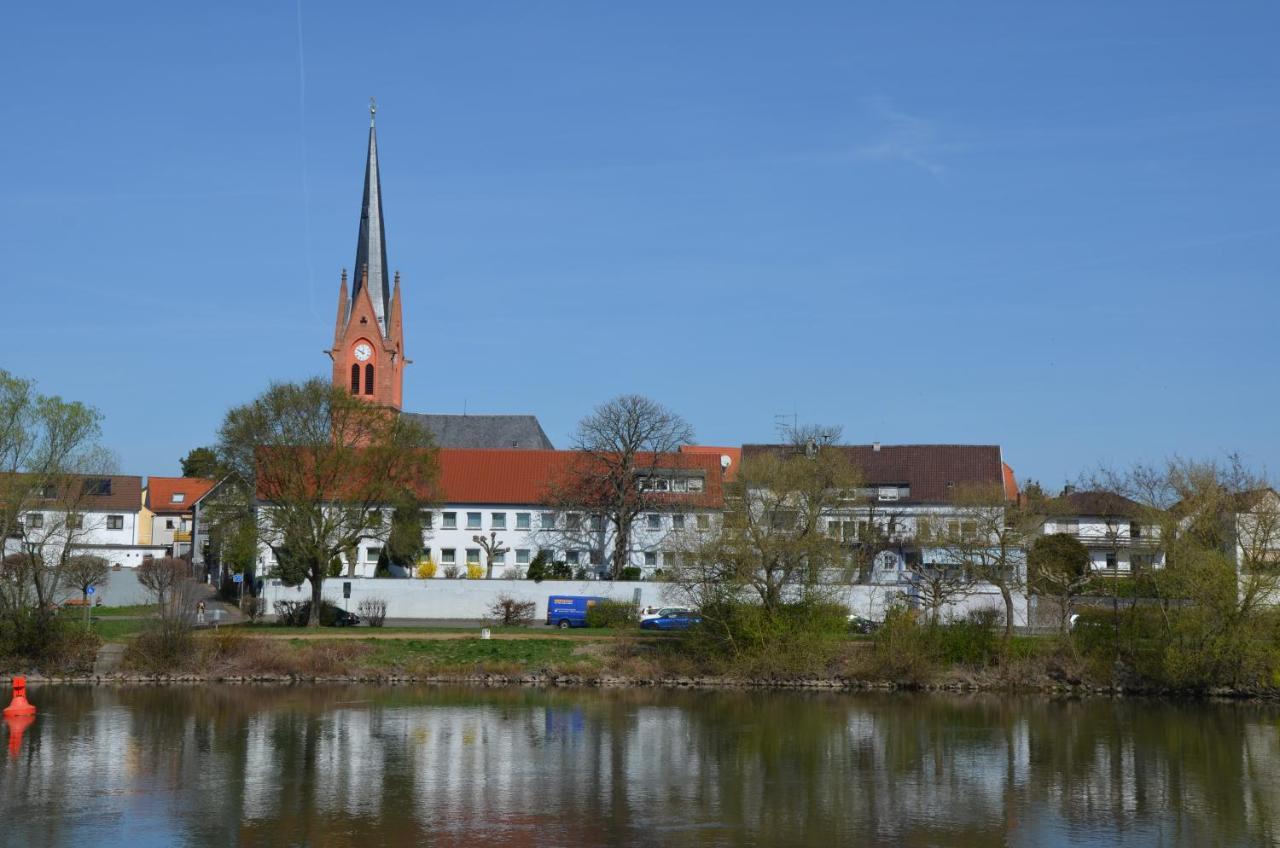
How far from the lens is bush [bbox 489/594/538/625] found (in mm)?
68125

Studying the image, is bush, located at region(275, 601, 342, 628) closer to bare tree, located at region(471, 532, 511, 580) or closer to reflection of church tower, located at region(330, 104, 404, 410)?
bare tree, located at region(471, 532, 511, 580)

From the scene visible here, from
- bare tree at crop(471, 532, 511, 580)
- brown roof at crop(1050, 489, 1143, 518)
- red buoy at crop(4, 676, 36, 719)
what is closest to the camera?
red buoy at crop(4, 676, 36, 719)

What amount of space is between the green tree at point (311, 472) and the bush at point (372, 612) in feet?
7.32

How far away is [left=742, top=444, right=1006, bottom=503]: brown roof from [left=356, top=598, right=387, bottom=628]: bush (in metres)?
27.2

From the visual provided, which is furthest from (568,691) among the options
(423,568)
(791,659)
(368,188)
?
(368,188)

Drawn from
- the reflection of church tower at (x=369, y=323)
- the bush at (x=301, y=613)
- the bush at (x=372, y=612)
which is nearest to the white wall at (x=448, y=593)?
the bush at (x=372, y=612)

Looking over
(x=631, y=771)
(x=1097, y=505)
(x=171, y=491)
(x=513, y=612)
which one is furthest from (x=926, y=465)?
(x=171, y=491)

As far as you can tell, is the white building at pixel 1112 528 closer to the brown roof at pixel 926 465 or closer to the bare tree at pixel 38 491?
the brown roof at pixel 926 465

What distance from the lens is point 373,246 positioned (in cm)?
10219

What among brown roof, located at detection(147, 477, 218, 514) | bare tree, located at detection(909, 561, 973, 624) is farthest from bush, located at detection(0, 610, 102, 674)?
brown roof, located at detection(147, 477, 218, 514)

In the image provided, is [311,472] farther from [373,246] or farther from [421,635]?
[373,246]

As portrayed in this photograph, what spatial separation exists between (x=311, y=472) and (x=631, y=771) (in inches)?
1364

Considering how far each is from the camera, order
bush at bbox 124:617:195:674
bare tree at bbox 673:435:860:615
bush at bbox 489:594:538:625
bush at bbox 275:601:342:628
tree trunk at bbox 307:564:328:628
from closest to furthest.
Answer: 1. bare tree at bbox 673:435:860:615
2. bush at bbox 124:617:195:674
3. tree trunk at bbox 307:564:328:628
4. bush at bbox 275:601:342:628
5. bush at bbox 489:594:538:625

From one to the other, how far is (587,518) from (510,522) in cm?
509
